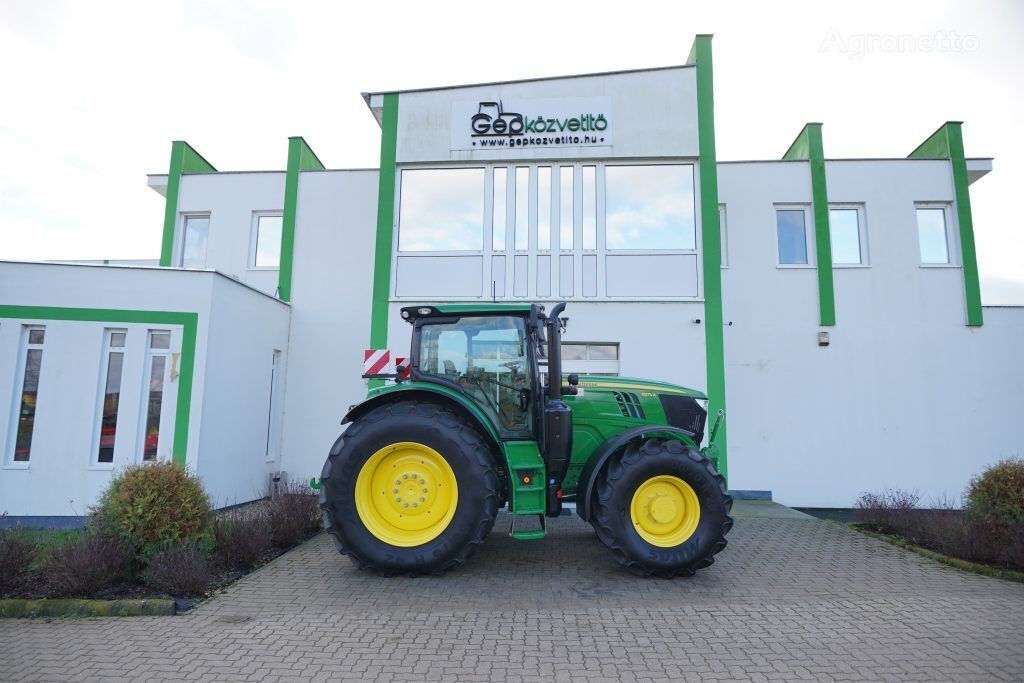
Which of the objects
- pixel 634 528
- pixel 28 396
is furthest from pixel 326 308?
pixel 634 528

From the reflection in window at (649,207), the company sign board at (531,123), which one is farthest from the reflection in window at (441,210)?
the reflection in window at (649,207)

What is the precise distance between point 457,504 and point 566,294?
5.01 m

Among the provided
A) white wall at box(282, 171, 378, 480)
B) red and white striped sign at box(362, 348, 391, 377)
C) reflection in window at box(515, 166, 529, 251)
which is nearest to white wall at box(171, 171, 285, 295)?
white wall at box(282, 171, 378, 480)

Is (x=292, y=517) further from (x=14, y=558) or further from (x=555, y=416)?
(x=555, y=416)

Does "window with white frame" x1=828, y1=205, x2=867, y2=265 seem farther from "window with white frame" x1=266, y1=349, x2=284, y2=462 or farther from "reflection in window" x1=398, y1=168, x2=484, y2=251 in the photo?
"window with white frame" x1=266, y1=349, x2=284, y2=462

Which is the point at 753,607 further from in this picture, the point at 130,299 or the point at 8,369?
the point at 8,369

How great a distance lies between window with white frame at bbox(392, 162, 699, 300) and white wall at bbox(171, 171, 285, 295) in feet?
11.2

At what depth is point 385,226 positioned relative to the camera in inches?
376

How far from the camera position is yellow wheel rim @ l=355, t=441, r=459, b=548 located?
4988 millimetres

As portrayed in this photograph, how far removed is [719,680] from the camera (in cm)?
316

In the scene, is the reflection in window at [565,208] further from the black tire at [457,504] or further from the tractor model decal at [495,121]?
the black tire at [457,504]

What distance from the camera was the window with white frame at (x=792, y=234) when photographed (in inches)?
Answer: 426

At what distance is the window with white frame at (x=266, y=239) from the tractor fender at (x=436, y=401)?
7338mm

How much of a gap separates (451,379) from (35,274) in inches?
254
